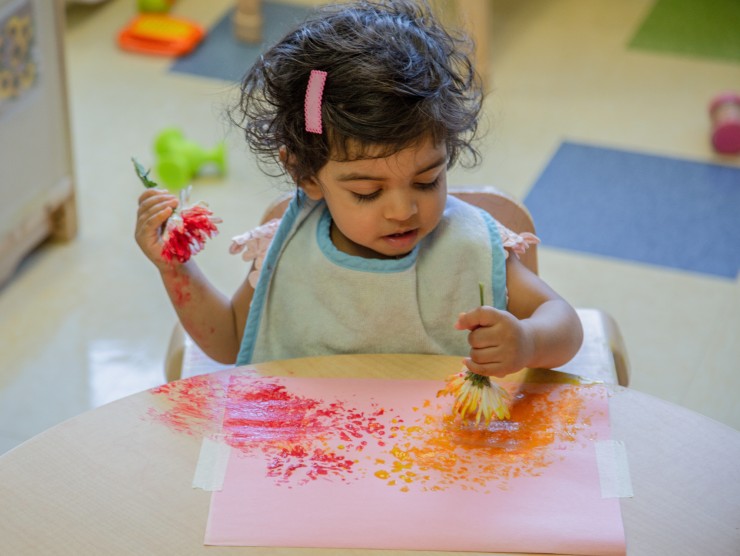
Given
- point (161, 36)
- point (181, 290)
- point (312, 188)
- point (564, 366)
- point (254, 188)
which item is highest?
point (312, 188)

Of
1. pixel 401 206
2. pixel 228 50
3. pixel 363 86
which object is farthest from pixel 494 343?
pixel 228 50

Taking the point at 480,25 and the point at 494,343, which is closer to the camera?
the point at 494,343

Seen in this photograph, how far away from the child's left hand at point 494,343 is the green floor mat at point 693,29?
231cm

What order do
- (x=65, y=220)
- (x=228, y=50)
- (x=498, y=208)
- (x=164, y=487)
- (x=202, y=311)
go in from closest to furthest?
(x=164, y=487) < (x=202, y=311) < (x=498, y=208) < (x=65, y=220) < (x=228, y=50)

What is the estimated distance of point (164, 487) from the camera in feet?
3.01

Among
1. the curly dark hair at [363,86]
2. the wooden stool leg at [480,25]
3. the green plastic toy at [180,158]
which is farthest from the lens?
the wooden stool leg at [480,25]

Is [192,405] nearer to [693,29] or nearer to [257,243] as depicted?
[257,243]

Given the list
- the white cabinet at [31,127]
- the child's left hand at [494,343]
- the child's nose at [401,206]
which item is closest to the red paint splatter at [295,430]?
the child's left hand at [494,343]

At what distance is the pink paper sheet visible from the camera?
0.87 meters

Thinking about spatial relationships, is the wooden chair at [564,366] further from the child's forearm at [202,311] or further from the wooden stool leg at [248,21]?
the wooden stool leg at [248,21]

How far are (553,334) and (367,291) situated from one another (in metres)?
0.22

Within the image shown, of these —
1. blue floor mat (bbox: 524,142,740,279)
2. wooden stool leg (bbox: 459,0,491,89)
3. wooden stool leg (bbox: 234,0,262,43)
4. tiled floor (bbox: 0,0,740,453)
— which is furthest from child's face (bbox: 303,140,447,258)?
wooden stool leg (bbox: 234,0,262,43)

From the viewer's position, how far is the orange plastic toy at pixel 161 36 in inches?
120

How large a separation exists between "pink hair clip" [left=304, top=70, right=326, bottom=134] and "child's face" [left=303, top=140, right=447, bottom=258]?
0.04 metres
